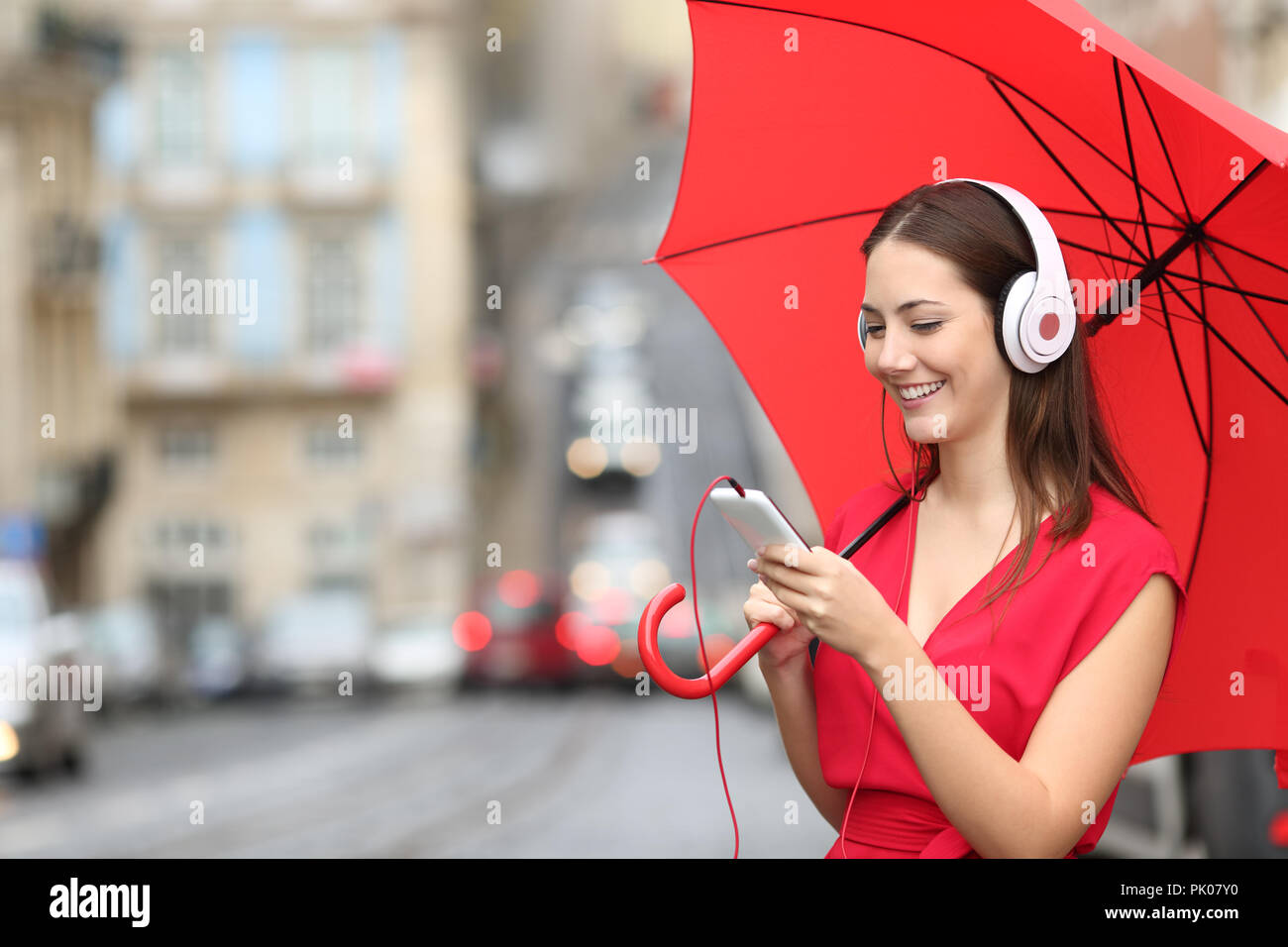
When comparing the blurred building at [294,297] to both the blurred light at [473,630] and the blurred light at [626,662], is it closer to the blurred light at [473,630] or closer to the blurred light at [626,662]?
the blurred light at [473,630]

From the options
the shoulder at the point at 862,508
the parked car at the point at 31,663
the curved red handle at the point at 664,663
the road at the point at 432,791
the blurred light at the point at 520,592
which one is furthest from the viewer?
the blurred light at the point at 520,592

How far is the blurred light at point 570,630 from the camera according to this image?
23203 mm

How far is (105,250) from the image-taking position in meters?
31.5

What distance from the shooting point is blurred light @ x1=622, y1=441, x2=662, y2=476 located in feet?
180

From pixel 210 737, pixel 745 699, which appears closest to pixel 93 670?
pixel 210 737

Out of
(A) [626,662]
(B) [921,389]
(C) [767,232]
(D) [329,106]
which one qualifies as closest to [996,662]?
(B) [921,389]

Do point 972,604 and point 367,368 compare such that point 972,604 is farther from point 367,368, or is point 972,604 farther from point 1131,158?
point 367,368

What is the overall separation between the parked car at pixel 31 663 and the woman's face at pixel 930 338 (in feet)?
34.6

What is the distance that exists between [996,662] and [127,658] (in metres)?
23.2

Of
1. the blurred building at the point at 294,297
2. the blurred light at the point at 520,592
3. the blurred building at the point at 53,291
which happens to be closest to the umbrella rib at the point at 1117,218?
the blurred light at the point at 520,592

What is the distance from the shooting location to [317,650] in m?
23.7

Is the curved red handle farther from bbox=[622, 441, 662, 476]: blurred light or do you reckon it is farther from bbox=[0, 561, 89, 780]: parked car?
bbox=[622, 441, 662, 476]: blurred light

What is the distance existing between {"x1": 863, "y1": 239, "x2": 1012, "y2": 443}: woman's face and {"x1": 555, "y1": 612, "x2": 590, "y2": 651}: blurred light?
846 inches
